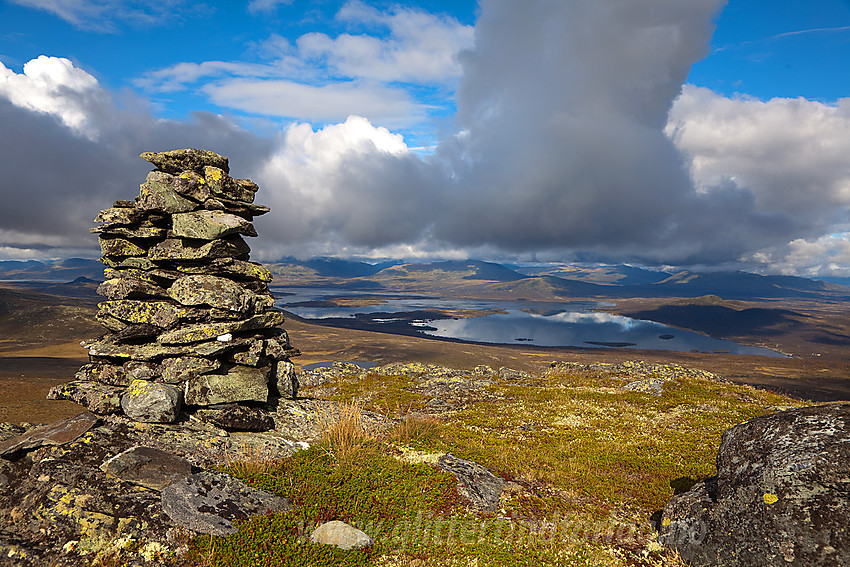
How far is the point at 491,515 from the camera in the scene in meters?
11.9

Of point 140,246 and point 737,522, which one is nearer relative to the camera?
point 737,522

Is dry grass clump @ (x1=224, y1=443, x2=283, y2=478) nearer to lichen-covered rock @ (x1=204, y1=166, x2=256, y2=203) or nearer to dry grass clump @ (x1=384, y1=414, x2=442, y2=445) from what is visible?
dry grass clump @ (x1=384, y1=414, x2=442, y2=445)

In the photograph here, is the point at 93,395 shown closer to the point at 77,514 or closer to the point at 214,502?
the point at 77,514

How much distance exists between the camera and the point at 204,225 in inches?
715

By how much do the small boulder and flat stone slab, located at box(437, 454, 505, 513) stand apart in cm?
362

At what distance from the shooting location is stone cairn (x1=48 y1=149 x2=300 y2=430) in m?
16.6

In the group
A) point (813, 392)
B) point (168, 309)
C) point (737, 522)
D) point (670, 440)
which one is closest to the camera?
point (737, 522)

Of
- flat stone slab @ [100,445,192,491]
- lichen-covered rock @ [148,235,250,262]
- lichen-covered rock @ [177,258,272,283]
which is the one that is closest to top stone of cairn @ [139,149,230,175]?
lichen-covered rock @ [148,235,250,262]

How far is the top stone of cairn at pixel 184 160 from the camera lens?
62.9 ft

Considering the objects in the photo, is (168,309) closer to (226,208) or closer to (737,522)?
(226,208)

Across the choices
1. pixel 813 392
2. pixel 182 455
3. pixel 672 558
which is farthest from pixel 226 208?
pixel 813 392

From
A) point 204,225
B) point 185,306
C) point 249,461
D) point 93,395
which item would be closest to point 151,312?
point 185,306

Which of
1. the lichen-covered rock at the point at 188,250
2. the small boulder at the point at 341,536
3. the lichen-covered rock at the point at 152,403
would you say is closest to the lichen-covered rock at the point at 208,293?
the lichen-covered rock at the point at 188,250

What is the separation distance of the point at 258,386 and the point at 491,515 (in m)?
11.2
